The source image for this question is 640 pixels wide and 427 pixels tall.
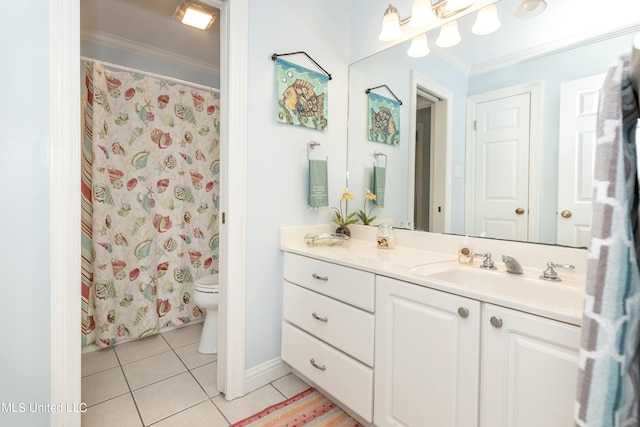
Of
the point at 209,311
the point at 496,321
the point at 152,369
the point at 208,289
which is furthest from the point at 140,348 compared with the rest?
the point at 496,321

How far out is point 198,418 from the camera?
4.78ft

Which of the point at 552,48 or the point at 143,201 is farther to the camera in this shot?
the point at 143,201

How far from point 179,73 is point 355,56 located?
5.70 ft

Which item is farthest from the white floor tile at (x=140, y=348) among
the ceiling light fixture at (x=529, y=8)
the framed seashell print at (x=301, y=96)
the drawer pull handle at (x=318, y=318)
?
the ceiling light fixture at (x=529, y=8)

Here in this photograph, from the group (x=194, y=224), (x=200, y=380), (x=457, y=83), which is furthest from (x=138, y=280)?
(x=457, y=83)

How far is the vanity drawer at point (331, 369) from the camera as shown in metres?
1.30

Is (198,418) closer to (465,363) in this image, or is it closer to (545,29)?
(465,363)

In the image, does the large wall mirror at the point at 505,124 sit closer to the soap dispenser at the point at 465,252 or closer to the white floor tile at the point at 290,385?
the soap dispenser at the point at 465,252

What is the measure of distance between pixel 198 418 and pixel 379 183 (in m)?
1.62

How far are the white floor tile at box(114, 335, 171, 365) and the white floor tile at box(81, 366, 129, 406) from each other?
148 millimetres

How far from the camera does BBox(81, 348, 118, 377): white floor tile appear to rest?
1883 millimetres

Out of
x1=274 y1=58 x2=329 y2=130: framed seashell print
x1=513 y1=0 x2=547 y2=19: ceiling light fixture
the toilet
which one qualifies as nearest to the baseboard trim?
the toilet

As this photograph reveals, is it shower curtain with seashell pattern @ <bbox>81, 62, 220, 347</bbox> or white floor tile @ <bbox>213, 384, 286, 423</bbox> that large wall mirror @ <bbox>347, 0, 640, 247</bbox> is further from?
shower curtain with seashell pattern @ <bbox>81, 62, 220, 347</bbox>

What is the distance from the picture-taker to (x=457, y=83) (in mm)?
1573
